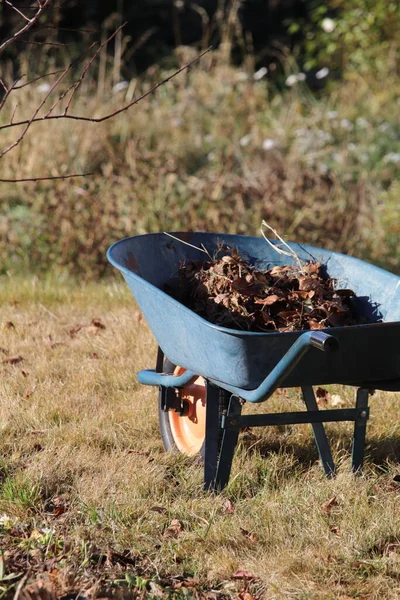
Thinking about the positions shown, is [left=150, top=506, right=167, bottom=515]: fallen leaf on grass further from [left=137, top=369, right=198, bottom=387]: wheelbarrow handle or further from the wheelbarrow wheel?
[left=137, top=369, right=198, bottom=387]: wheelbarrow handle

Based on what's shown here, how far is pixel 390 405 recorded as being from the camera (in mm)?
3963

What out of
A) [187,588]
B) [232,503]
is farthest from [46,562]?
[232,503]

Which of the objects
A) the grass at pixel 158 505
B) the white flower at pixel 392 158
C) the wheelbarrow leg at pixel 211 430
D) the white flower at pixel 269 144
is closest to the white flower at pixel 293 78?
the white flower at pixel 269 144

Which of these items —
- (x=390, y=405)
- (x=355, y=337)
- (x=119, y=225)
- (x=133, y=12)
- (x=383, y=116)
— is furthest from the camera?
(x=133, y=12)

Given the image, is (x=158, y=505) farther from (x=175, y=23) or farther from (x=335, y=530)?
(x=175, y=23)

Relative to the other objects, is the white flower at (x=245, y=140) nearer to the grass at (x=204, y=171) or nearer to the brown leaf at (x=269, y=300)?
Result: the grass at (x=204, y=171)

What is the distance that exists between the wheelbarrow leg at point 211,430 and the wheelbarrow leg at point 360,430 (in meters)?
0.55

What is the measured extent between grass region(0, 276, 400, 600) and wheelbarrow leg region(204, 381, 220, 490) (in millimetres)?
120

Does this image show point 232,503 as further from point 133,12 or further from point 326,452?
point 133,12

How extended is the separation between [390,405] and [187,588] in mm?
1769

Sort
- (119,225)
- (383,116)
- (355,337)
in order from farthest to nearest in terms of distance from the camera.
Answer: (383,116) → (119,225) → (355,337)

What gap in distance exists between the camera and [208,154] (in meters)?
8.09

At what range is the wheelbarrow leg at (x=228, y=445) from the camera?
116 inches

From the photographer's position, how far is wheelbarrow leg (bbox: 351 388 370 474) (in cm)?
313
